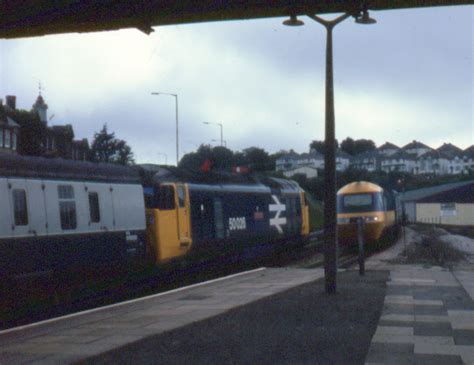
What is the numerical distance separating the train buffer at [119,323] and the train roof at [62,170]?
Result: 9.40 feet

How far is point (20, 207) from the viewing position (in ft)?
45.2

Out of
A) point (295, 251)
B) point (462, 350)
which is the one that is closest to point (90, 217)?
point (462, 350)

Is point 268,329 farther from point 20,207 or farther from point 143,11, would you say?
point 20,207

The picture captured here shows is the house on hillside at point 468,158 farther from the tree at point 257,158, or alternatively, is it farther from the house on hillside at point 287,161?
the tree at point 257,158

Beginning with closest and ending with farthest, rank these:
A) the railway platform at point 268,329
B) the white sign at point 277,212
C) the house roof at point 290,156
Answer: the railway platform at point 268,329 → the white sign at point 277,212 → the house roof at point 290,156

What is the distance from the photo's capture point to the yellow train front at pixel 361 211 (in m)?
35.0

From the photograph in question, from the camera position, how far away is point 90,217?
53.1 ft

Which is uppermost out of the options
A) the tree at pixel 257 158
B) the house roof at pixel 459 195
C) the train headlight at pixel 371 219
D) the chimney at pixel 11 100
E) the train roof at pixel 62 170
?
the chimney at pixel 11 100

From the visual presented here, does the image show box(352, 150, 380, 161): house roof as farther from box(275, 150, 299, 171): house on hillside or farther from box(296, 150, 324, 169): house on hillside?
box(275, 150, 299, 171): house on hillside

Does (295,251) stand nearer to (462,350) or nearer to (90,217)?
(90,217)

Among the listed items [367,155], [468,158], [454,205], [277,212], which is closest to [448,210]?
[454,205]

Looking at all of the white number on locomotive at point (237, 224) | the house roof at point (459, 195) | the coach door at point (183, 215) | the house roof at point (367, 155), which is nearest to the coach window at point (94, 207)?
the coach door at point (183, 215)

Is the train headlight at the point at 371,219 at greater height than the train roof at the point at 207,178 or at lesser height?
lesser

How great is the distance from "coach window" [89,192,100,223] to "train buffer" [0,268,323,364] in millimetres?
2192
